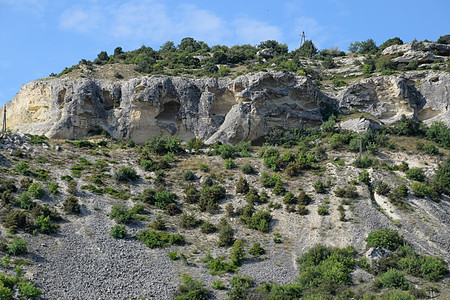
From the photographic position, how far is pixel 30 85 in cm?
5431

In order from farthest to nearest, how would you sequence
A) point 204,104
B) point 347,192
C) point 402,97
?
point 402,97, point 204,104, point 347,192

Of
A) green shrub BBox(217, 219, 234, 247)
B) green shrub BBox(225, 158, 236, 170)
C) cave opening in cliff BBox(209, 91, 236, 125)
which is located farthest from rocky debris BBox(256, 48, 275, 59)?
green shrub BBox(217, 219, 234, 247)

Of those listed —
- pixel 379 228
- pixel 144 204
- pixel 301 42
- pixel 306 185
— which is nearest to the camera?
pixel 379 228

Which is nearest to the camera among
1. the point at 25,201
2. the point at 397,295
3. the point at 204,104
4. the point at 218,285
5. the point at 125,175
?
the point at 397,295

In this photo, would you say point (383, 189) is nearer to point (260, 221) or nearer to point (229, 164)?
point (260, 221)

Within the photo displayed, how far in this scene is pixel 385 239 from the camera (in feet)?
107

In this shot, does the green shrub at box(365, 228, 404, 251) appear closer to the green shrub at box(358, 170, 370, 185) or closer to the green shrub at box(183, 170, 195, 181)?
the green shrub at box(358, 170, 370, 185)

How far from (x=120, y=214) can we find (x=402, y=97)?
108 ft

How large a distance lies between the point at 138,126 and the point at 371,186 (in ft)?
75.2

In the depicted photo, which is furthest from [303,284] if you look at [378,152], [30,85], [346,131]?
[30,85]

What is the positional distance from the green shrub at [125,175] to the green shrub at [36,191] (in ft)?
21.2

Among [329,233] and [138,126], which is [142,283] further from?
[138,126]

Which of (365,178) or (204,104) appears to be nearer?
(365,178)

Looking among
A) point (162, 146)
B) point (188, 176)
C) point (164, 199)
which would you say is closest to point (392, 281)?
point (164, 199)
